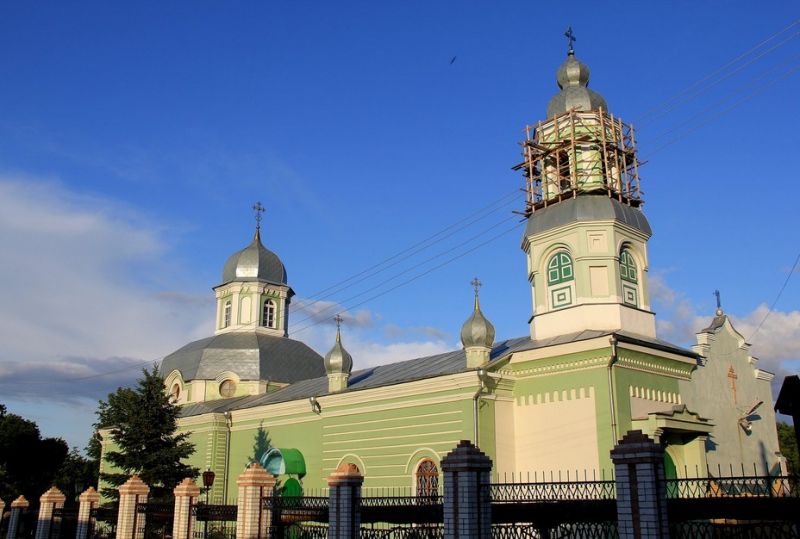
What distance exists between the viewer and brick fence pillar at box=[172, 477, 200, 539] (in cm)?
1496

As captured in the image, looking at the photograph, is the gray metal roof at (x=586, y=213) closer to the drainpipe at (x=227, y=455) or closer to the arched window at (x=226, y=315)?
the drainpipe at (x=227, y=455)

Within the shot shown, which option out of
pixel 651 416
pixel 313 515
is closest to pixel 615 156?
pixel 651 416

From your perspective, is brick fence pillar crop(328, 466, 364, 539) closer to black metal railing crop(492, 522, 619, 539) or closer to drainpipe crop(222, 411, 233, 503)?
black metal railing crop(492, 522, 619, 539)

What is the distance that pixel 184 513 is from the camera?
49.4ft

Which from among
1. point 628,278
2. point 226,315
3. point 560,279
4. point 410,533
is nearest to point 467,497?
point 410,533

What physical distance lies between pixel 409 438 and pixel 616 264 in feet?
24.0

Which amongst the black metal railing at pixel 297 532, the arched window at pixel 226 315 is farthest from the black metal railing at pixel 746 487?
the arched window at pixel 226 315

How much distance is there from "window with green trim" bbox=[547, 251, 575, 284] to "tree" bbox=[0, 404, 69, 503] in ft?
106

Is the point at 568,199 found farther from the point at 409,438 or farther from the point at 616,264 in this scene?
the point at 409,438

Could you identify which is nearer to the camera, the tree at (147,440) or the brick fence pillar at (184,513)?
the brick fence pillar at (184,513)

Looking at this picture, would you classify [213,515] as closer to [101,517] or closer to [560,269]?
[101,517]

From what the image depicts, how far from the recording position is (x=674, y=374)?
19.9 m

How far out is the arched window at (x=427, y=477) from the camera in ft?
65.5

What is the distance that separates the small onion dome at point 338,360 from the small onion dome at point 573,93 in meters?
9.97
